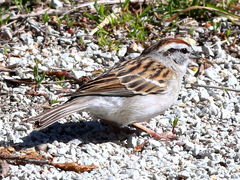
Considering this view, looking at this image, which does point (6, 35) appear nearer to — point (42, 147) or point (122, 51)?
point (122, 51)

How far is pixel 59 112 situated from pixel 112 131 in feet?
2.75

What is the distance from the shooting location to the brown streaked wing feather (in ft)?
20.0

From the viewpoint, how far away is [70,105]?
231 inches

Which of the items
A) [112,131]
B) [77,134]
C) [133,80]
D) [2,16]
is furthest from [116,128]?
[2,16]

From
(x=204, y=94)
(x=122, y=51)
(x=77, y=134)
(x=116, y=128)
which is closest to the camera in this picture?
(x=77, y=134)

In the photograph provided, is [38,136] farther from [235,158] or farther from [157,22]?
[157,22]

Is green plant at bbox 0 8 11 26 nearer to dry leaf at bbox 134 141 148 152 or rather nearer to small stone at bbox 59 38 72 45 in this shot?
small stone at bbox 59 38 72 45

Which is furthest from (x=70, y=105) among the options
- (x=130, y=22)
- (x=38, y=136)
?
(x=130, y=22)

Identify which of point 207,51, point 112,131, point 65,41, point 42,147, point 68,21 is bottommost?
point 112,131

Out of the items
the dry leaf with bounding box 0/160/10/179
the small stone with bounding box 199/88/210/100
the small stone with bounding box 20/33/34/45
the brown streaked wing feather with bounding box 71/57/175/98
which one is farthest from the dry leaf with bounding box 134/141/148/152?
the small stone with bounding box 20/33/34/45

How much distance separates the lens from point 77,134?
6.27 meters

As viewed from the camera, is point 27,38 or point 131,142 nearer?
point 131,142

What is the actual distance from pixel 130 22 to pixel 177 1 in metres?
0.76

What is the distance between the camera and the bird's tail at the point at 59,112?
5.65 metres
